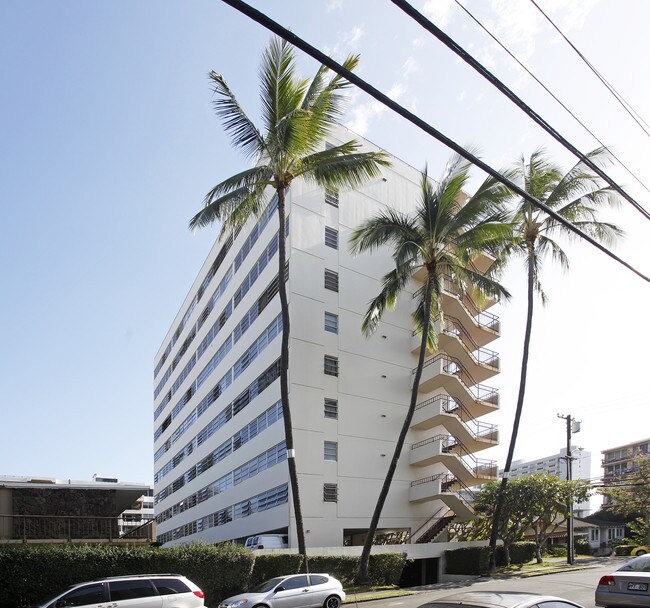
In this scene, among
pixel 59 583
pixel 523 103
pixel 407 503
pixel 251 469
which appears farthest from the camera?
pixel 251 469

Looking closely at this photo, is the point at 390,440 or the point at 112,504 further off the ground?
the point at 390,440

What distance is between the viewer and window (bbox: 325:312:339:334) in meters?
32.6

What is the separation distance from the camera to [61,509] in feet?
92.0

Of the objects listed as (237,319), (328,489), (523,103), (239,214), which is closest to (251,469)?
(328,489)

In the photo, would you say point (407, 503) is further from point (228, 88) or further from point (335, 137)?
point (228, 88)

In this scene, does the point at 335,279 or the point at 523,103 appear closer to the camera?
the point at 523,103

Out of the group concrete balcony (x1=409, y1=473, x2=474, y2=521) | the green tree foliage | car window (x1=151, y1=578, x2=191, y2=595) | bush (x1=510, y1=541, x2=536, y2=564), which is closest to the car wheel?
car window (x1=151, y1=578, x2=191, y2=595)

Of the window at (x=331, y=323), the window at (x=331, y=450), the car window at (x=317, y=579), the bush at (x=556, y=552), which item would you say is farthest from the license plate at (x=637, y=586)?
the bush at (x=556, y=552)

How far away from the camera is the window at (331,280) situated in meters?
33.1

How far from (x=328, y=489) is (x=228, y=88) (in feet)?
58.6

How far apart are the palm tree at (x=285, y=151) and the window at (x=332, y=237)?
8.53m

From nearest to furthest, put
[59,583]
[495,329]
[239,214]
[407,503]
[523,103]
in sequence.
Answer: [523,103] → [59,583] → [239,214] → [407,503] → [495,329]

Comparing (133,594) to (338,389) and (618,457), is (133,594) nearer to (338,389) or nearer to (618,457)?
(338,389)

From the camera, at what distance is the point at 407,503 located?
1313 inches
